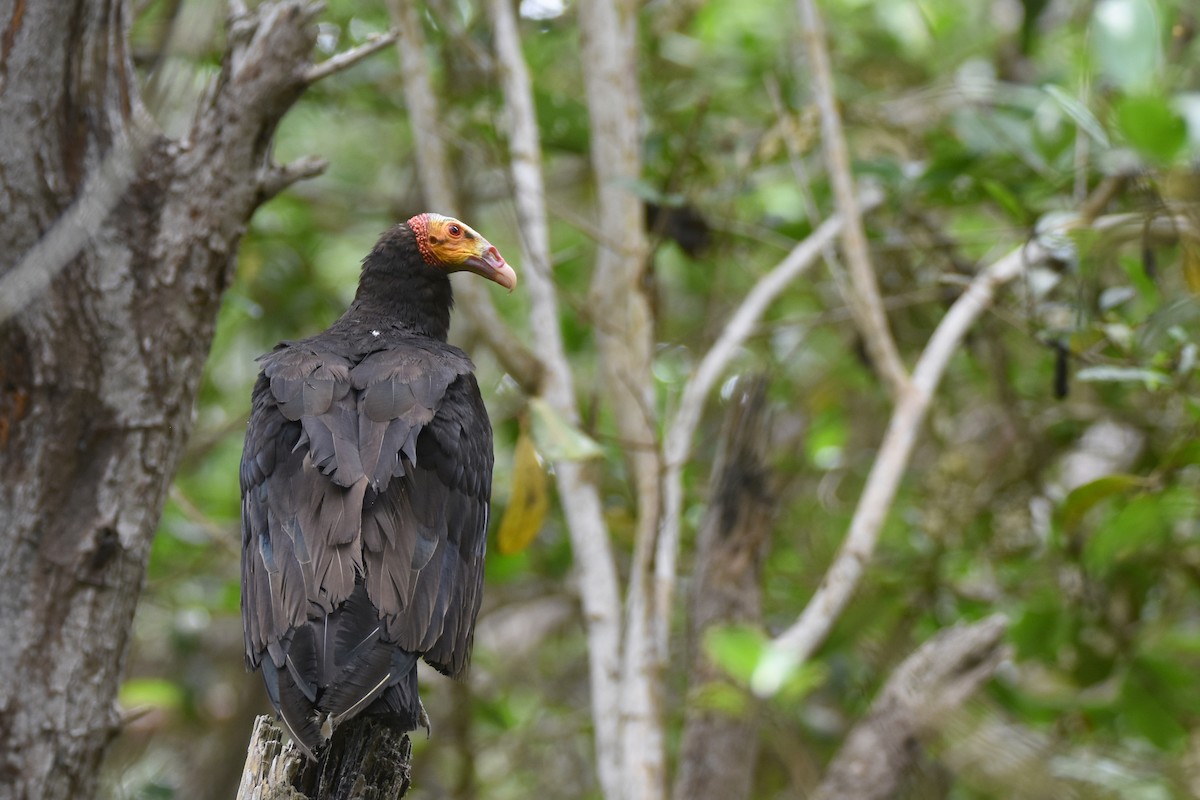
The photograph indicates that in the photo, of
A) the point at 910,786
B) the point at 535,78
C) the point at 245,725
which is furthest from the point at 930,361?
the point at 245,725

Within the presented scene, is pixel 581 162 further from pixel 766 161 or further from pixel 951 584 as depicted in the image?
pixel 951 584

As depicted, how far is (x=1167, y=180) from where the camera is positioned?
4074 mm

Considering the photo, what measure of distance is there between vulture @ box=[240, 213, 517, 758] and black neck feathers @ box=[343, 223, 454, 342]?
0.40 metres

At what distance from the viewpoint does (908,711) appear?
3.71 metres

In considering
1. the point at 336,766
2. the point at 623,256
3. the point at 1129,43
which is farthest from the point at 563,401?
the point at 1129,43

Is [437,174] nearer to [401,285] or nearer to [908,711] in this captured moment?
[401,285]

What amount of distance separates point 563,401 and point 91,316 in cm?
179

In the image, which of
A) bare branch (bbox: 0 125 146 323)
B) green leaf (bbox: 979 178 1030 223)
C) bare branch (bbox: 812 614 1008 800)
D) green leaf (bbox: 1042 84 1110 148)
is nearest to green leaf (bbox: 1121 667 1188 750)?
bare branch (bbox: 812 614 1008 800)

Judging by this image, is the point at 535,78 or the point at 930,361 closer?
the point at 930,361

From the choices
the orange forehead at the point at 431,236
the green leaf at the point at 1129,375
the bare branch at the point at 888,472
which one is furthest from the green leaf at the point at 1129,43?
the orange forehead at the point at 431,236

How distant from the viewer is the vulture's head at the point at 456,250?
396cm

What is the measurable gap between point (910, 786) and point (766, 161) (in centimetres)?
276

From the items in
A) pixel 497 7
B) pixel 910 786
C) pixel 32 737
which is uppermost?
pixel 497 7

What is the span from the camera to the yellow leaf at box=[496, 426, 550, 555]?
4.38 metres
